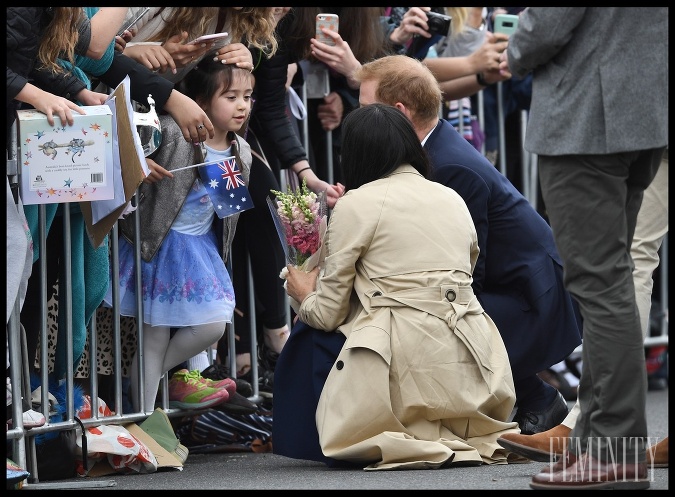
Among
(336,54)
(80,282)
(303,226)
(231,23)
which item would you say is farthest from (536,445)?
(336,54)

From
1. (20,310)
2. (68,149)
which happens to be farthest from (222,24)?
(20,310)

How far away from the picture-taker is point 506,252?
545 centimetres

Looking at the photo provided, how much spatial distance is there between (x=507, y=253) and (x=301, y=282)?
0.91 m

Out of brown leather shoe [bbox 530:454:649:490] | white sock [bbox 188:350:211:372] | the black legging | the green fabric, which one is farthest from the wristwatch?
brown leather shoe [bbox 530:454:649:490]

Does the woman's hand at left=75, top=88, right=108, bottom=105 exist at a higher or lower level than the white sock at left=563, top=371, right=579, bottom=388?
higher

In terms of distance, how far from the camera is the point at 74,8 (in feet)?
15.5

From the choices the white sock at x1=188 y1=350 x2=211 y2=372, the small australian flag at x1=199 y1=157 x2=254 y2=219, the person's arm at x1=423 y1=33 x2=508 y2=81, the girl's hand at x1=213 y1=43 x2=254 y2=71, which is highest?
the girl's hand at x1=213 y1=43 x2=254 y2=71

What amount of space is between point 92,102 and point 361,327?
1.30 m

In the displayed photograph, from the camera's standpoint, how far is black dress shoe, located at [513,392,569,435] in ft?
17.8

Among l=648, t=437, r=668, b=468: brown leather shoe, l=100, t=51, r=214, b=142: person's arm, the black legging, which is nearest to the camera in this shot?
l=648, t=437, r=668, b=468: brown leather shoe

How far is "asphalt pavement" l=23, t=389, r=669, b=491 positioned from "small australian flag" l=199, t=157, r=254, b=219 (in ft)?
3.40

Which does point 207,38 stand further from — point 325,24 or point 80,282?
point 80,282

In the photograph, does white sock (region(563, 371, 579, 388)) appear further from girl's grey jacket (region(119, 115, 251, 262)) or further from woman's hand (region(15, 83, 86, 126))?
woman's hand (region(15, 83, 86, 126))
